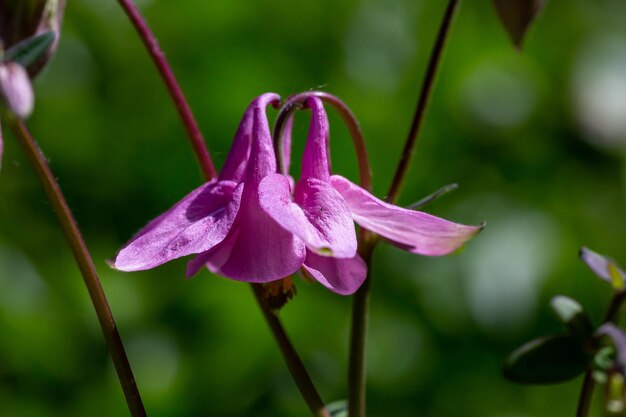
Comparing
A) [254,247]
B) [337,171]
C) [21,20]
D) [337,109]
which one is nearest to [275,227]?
[254,247]

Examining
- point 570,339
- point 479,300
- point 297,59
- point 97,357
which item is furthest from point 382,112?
point 570,339

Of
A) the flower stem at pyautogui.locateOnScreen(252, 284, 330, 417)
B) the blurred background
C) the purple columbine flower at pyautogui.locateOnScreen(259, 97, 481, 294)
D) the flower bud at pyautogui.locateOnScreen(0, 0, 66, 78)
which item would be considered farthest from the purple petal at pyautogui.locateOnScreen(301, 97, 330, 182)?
the blurred background

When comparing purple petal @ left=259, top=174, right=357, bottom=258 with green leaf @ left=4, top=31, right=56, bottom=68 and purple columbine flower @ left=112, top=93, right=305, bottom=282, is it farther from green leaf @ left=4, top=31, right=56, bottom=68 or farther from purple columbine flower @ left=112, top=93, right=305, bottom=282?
green leaf @ left=4, top=31, right=56, bottom=68

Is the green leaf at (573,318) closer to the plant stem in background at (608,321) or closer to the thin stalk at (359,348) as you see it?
the plant stem in background at (608,321)

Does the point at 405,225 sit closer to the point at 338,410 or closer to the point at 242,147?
the point at 242,147

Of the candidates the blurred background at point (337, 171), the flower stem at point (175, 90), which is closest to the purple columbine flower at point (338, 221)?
the flower stem at point (175, 90)
